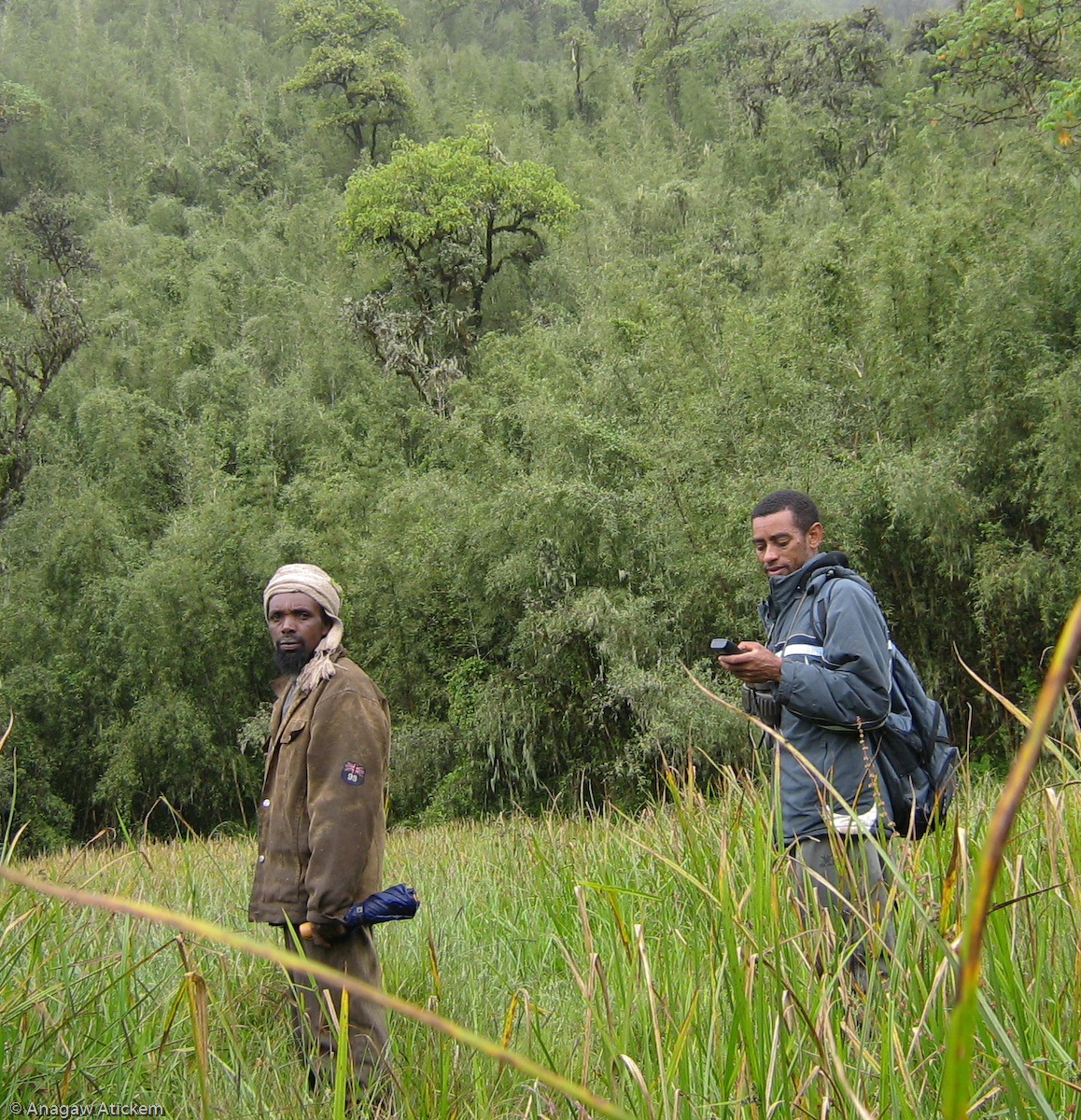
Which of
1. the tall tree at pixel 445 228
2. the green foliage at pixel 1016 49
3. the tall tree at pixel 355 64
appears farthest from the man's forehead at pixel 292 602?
the tall tree at pixel 355 64

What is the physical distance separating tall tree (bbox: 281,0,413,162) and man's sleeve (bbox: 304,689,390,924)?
36.3 m

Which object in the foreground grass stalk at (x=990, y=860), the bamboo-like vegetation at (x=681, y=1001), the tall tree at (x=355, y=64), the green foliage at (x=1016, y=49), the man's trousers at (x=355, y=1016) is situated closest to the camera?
the foreground grass stalk at (x=990, y=860)

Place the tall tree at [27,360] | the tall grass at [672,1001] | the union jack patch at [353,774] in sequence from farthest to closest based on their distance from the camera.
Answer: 1. the tall tree at [27,360]
2. the union jack patch at [353,774]
3. the tall grass at [672,1001]

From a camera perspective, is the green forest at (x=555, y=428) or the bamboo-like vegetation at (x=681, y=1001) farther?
the green forest at (x=555, y=428)

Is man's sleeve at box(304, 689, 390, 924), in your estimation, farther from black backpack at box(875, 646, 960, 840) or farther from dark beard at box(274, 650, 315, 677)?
black backpack at box(875, 646, 960, 840)

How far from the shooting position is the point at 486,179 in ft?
85.3

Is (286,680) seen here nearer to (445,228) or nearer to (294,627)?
(294,627)

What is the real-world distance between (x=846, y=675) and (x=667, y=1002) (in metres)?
1.03

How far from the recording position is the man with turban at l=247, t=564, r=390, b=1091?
2479mm

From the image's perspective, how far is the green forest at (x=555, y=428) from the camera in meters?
12.3

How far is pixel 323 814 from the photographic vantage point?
100 inches

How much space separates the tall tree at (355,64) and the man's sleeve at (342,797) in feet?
119

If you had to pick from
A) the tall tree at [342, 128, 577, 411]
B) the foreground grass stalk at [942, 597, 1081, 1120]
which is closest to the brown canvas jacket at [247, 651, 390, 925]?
the foreground grass stalk at [942, 597, 1081, 1120]

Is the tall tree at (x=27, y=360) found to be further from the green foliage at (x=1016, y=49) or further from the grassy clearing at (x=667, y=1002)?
the grassy clearing at (x=667, y=1002)
